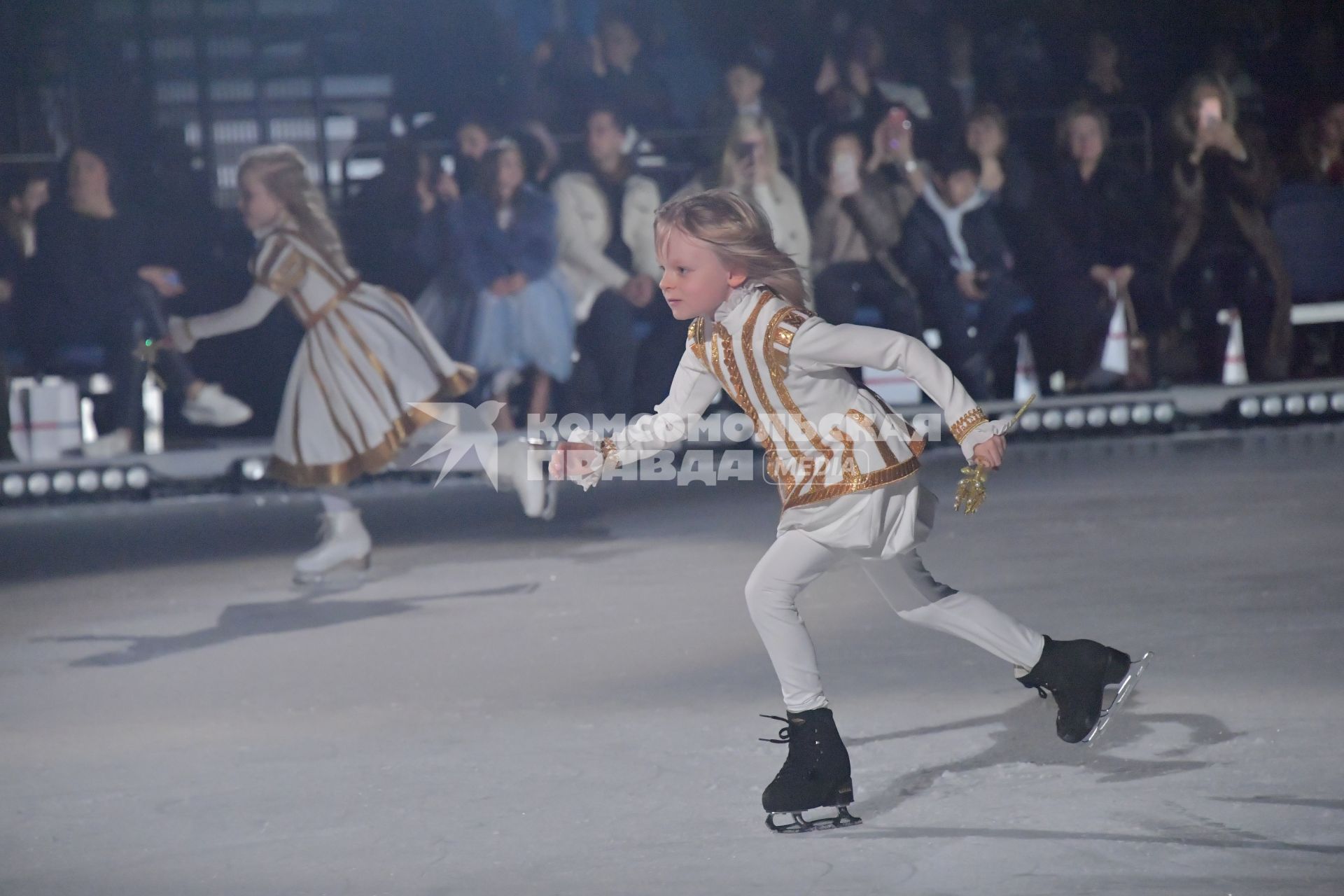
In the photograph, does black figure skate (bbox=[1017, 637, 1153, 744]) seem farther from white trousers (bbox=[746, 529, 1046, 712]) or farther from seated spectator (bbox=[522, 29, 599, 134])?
seated spectator (bbox=[522, 29, 599, 134])

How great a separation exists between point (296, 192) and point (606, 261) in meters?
2.79

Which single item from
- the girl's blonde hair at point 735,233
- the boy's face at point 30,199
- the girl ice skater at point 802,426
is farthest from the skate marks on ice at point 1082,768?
the boy's face at point 30,199

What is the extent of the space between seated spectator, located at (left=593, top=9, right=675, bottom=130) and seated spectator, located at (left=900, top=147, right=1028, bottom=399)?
1.29m

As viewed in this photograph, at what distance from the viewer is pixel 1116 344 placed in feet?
28.6

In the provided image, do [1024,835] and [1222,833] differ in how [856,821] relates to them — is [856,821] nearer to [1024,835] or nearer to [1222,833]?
[1024,835]

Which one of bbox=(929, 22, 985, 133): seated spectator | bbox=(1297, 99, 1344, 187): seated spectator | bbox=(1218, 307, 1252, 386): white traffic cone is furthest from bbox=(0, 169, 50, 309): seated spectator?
bbox=(1297, 99, 1344, 187): seated spectator

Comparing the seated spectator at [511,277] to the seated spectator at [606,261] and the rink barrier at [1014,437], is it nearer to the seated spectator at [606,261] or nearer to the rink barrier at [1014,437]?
the seated spectator at [606,261]

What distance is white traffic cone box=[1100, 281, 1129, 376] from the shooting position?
866 centimetres

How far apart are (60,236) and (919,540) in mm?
5755

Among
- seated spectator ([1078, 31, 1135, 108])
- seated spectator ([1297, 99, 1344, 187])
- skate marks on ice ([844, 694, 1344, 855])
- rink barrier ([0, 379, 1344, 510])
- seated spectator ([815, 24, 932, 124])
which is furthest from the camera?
seated spectator ([1078, 31, 1135, 108])

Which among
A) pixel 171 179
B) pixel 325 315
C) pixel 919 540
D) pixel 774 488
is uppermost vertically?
pixel 171 179

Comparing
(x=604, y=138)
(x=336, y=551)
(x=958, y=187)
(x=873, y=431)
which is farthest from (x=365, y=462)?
(x=958, y=187)

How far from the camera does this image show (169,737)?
3857 millimetres

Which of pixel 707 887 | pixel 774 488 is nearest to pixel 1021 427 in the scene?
pixel 774 488
